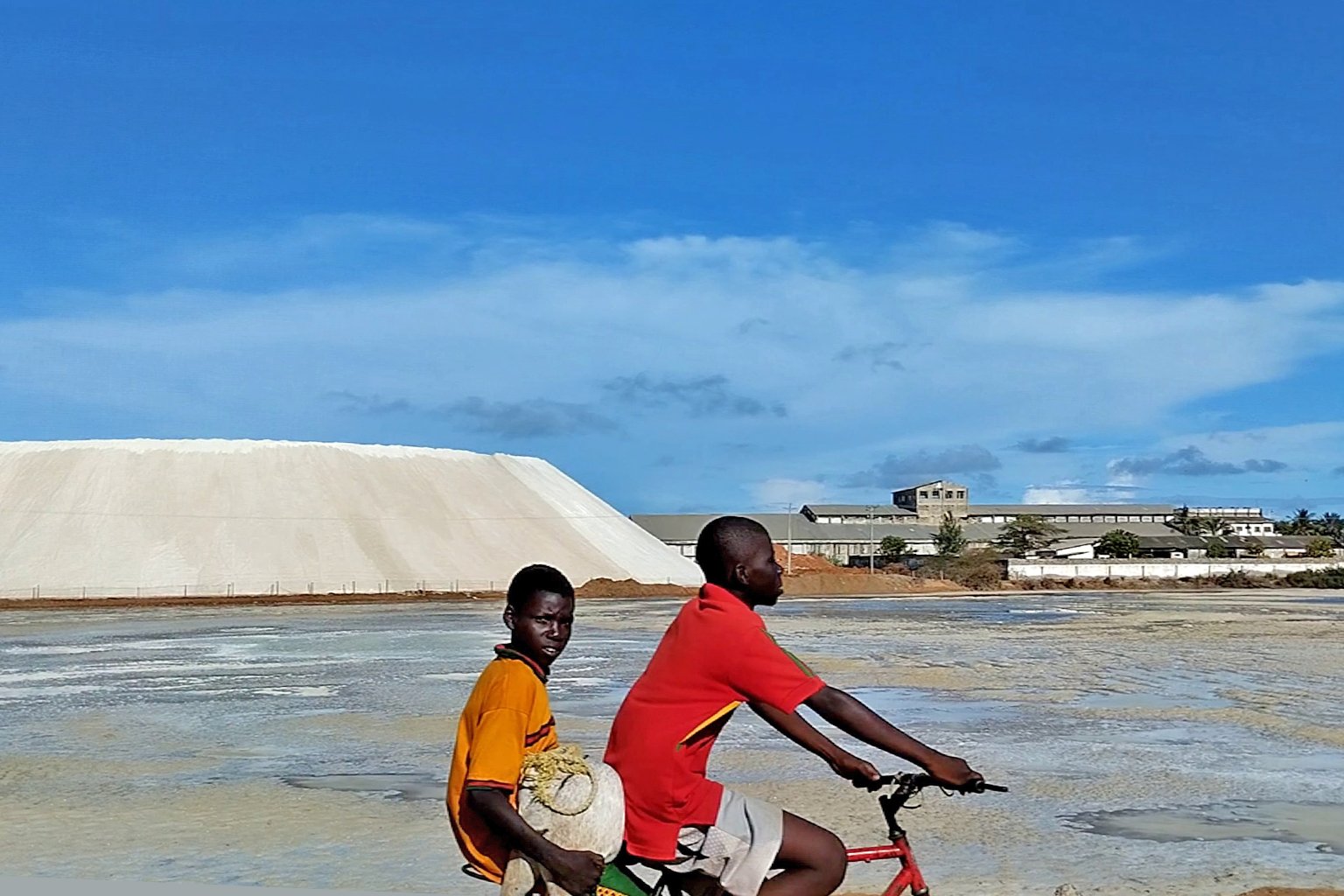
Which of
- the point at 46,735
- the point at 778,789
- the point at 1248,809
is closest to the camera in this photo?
the point at 1248,809

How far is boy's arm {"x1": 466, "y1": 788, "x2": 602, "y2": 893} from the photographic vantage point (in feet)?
10.5

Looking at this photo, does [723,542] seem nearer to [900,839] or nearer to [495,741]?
[495,741]

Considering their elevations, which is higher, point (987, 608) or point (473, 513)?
point (473, 513)

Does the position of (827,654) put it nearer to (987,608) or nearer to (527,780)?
(527,780)

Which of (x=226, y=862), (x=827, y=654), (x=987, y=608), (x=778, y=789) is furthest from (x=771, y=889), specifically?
(x=987, y=608)

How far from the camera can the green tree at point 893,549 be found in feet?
340

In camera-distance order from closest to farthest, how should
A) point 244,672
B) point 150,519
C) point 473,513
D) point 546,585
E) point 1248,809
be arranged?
point 546,585, point 1248,809, point 244,672, point 150,519, point 473,513

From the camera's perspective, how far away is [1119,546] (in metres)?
101

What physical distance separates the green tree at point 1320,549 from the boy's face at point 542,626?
10109 cm

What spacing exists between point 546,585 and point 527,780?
53 cm

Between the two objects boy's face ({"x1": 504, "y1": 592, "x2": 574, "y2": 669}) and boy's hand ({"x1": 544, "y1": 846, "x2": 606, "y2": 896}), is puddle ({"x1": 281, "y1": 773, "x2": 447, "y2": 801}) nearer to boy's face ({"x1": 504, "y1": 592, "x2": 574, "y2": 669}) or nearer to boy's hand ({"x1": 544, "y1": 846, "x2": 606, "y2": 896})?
boy's face ({"x1": 504, "y1": 592, "x2": 574, "y2": 669})

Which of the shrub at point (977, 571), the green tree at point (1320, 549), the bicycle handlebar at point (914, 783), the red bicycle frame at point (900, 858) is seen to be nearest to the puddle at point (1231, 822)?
the red bicycle frame at point (900, 858)

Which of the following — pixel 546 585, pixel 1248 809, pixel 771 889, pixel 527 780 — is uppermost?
pixel 546 585

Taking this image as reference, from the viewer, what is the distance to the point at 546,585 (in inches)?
142
